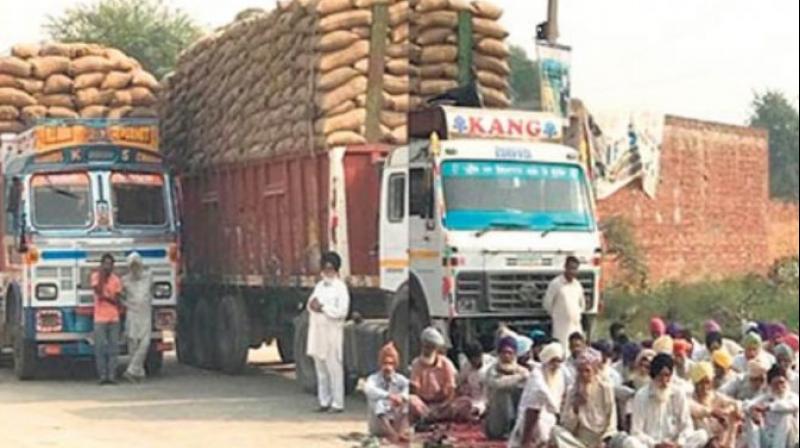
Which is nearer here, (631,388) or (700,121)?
(700,121)

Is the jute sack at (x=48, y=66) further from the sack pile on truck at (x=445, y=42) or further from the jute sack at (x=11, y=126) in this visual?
the sack pile on truck at (x=445, y=42)

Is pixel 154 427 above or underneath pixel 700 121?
underneath

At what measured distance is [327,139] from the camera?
26.7ft

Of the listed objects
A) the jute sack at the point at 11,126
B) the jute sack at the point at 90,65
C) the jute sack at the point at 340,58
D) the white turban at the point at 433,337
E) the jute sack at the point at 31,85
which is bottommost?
the white turban at the point at 433,337

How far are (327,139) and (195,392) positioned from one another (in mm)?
1496

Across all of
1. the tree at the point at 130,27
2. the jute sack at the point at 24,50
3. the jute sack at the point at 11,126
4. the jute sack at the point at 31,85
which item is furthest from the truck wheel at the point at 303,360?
the jute sack at the point at 24,50

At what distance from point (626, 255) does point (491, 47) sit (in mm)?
1080

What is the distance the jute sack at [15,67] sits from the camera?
643cm

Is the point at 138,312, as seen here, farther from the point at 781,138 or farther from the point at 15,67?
the point at 781,138

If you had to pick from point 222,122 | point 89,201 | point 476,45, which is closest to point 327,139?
point 222,122

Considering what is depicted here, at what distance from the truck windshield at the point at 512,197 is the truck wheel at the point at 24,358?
2210mm

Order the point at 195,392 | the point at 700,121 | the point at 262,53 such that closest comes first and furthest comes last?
the point at 700,121, the point at 262,53, the point at 195,392

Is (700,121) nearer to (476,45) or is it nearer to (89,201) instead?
(476,45)

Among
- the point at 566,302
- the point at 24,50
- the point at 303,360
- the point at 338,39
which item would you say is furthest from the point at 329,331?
the point at 24,50
